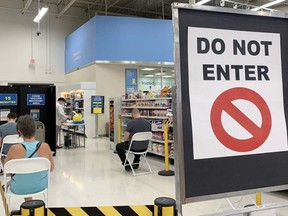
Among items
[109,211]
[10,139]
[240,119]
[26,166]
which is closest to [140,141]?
[10,139]

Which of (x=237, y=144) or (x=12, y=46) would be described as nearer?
(x=237, y=144)

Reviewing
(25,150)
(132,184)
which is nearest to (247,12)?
(25,150)

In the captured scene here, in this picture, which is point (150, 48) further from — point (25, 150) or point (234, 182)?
point (234, 182)

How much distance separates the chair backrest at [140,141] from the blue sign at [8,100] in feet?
11.4

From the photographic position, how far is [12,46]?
15961mm

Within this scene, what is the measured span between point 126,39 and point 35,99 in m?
6.71

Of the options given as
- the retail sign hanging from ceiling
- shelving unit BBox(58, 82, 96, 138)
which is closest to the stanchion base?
the retail sign hanging from ceiling

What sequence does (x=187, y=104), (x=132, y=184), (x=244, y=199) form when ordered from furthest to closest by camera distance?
(x=132, y=184)
(x=244, y=199)
(x=187, y=104)

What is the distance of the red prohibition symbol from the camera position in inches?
51.5

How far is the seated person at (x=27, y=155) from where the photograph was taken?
130 inches

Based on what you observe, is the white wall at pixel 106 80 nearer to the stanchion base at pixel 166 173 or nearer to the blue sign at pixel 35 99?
the blue sign at pixel 35 99

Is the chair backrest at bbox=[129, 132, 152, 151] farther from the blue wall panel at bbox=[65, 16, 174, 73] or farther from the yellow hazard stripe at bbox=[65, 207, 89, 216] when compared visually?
the blue wall panel at bbox=[65, 16, 174, 73]

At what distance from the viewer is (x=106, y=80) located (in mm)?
13914

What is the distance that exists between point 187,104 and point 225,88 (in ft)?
0.66
